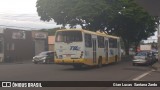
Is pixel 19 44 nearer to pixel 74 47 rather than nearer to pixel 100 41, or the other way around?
pixel 100 41

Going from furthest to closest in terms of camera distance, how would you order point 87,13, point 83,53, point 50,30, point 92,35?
point 50,30 < point 87,13 < point 92,35 < point 83,53

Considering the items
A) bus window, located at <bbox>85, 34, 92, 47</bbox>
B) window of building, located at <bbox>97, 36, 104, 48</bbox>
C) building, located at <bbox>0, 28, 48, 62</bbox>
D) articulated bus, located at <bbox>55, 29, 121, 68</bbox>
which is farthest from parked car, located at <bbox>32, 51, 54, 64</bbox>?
bus window, located at <bbox>85, 34, 92, 47</bbox>

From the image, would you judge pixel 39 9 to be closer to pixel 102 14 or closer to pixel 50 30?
pixel 102 14

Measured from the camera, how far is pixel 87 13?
148 ft

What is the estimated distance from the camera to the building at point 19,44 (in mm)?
52688

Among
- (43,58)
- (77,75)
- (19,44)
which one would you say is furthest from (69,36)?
(19,44)

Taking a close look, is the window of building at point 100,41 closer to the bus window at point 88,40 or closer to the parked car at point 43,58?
the bus window at point 88,40

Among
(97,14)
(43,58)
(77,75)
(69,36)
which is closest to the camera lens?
(77,75)

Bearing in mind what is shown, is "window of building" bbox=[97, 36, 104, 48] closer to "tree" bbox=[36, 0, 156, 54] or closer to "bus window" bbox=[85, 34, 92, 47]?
"bus window" bbox=[85, 34, 92, 47]

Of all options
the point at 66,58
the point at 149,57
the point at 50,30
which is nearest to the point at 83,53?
the point at 66,58

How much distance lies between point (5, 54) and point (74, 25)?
1073 cm

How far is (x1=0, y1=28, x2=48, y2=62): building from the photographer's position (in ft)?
173

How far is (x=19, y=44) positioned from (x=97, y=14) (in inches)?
638

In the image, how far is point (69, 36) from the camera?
28484 millimetres
